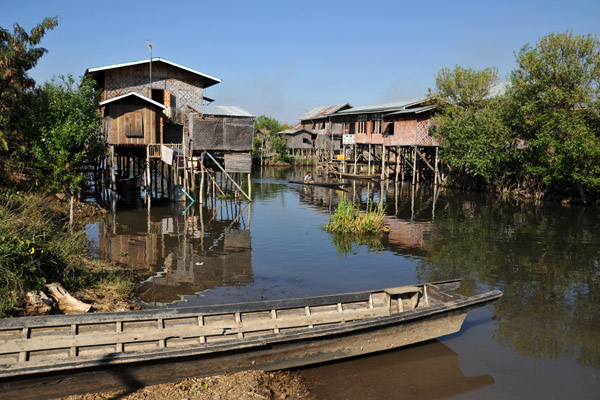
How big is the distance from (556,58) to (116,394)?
2510cm

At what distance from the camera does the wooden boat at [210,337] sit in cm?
555

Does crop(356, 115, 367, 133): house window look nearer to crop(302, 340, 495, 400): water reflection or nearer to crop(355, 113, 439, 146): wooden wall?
crop(355, 113, 439, 146): wooden wall

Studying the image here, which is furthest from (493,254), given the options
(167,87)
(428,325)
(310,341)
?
(167,87)

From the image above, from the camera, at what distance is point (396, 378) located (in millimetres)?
6867

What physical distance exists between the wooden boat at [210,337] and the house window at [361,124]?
33.5m

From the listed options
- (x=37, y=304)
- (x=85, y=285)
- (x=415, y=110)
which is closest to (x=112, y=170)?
(x=85, y=285)

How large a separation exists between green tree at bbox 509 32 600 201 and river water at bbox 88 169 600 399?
2.14 metres

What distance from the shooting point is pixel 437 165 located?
34219 mm

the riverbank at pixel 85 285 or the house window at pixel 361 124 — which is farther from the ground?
the house window at pixel 361 124

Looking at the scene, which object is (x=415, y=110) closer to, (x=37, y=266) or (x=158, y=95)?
(x=158, y=95)

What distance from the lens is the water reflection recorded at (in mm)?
6469

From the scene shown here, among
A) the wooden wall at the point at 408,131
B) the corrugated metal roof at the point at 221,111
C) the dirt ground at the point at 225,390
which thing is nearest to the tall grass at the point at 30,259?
the dirt ground at the point at 225,390

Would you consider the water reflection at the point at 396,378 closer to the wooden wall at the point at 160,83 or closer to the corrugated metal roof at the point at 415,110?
the wooden wall at the point at 160,83

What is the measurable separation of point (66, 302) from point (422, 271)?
29.1 ft
